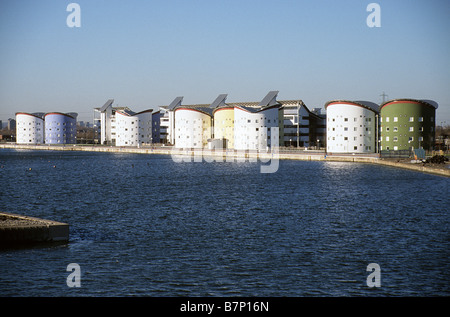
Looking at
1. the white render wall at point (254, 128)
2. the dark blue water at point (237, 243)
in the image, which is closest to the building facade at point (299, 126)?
the white render wall at point (254, 128)

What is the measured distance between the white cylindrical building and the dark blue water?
65620 mm

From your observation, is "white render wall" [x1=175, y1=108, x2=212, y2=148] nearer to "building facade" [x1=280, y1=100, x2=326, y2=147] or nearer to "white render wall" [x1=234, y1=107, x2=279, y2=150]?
"white render wall" [x1=234, y1=107, x2=279, y2=150]

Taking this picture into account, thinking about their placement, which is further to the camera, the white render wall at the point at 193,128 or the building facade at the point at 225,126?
the white render wall at the point at 193,128

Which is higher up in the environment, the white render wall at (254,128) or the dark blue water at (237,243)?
the white render wall at (254,128)

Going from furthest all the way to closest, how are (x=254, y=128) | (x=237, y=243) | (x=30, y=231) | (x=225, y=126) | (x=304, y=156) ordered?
1. (x=225, y=126)
2. (x=254, y=128)
3. (x=304, y=156)
4. (x=237, y=243)
5. (x=30, y=231)

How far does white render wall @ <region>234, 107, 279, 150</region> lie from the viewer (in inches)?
6093

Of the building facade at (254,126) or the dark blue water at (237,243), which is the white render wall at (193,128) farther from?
the dark blue water at (237,243)

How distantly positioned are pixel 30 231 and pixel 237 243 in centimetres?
1120

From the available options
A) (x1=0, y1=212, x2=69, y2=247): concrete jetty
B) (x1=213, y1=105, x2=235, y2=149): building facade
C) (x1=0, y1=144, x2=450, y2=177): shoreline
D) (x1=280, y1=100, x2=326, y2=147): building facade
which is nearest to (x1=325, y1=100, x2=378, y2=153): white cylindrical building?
(x1=0, y1=144, x2=450, y2=177): shoreline

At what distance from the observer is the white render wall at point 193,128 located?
582 feet

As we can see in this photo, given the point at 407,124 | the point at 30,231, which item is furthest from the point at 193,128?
the point at 30,231

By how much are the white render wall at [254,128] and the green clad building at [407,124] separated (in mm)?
36141

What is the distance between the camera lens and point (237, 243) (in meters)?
31.8

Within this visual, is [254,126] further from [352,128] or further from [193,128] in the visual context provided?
[352,128]
